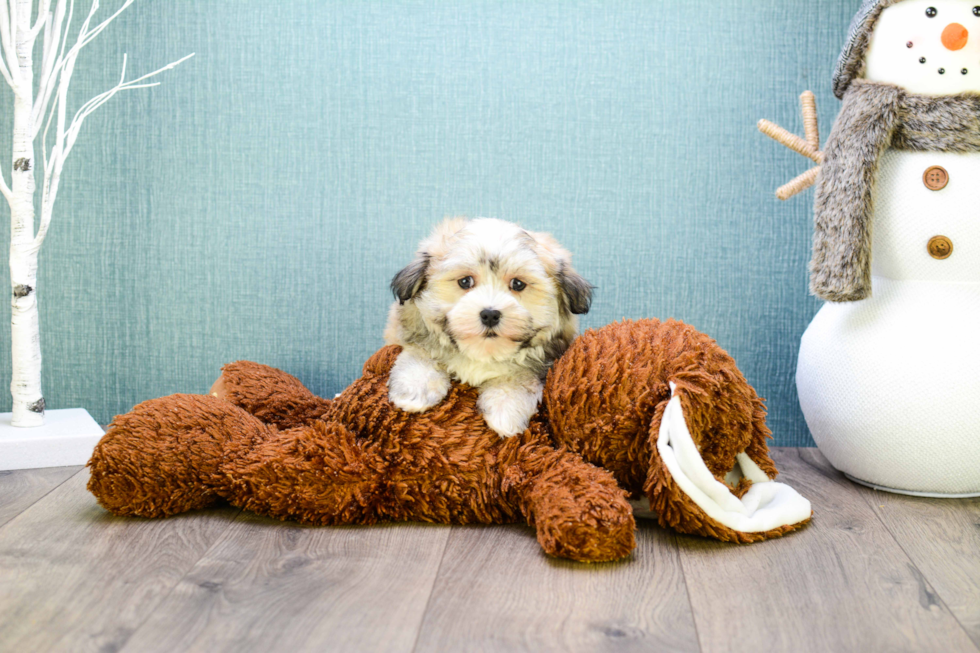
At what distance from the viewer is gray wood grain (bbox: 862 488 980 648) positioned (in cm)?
116

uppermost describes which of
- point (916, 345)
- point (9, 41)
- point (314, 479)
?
point (9, 41)

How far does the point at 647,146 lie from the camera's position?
2.01 metres

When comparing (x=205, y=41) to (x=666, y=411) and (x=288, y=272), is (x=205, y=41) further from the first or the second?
(x=666, y=411)

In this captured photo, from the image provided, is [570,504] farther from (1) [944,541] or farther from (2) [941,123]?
(2) [941,123]

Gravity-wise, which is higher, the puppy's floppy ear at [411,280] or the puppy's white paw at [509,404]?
the puppy's floppy ear at [411,280]

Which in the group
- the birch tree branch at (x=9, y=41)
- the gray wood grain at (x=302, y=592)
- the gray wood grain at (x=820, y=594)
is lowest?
the gray wood grain at (x=302, y=592)

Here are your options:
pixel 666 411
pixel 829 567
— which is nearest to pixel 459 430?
pixel 666 411

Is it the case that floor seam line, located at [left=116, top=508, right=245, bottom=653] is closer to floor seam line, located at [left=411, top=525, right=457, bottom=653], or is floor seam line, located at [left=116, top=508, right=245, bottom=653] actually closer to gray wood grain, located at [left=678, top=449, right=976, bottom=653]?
floor seam line, located at [left=411, top=525, right=457, bottom=653]

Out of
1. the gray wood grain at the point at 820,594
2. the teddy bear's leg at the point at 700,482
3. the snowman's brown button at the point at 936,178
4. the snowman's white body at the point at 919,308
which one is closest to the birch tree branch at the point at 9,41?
the teddy bear's leg at the point at 700,482

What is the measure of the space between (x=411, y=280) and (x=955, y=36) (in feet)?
3.67

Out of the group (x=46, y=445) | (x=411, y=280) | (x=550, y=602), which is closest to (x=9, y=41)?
(x=46, y=445)

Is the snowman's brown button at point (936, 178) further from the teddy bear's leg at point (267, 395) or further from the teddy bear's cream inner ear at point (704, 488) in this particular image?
the teddy bear's leg at point (267, 395)

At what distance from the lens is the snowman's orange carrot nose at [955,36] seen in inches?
60.1

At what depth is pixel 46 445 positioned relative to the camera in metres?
1.75
